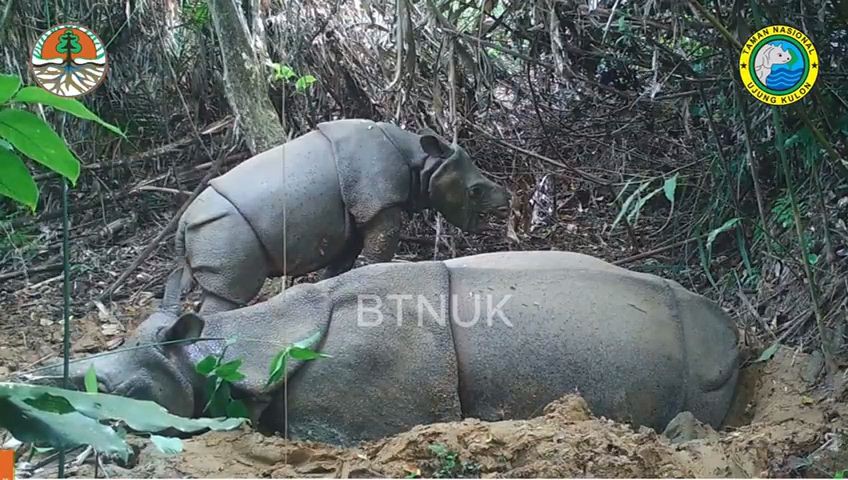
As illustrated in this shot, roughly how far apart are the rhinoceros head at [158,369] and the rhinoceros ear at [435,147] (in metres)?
1.01

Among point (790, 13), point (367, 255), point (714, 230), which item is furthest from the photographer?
point (367, 255)

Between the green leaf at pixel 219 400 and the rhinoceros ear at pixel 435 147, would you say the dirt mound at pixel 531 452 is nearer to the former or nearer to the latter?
the green leaf at pixel 219 400

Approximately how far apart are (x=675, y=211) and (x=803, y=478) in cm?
96

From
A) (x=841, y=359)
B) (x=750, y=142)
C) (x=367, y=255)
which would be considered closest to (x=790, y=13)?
(x=750, y=142)

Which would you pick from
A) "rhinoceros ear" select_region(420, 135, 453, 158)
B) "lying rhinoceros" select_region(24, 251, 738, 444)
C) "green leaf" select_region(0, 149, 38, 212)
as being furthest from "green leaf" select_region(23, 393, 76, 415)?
"rhinoceros ear" select_region(420, 135, 453, 158)

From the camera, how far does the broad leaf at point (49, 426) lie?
101cm

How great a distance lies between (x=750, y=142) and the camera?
2.84 metres

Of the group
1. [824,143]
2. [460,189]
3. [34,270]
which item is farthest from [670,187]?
[34,270]

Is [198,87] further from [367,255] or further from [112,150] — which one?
[367,255]

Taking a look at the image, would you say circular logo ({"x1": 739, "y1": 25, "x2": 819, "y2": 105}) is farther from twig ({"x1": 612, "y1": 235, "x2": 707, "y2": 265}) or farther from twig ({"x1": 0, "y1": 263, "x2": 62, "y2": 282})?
twig ({"x1": 0, "y1": 263, "x2": 62, "y2": 282})

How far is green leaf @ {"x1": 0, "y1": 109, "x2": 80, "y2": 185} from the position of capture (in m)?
1.06

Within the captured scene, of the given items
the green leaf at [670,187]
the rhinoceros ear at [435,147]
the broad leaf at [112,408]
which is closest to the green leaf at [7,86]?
A: the broad leaf at [112,408]

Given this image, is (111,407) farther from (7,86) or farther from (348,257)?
(348,257)

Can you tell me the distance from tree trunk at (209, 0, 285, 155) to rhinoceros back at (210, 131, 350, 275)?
7.8 inches
